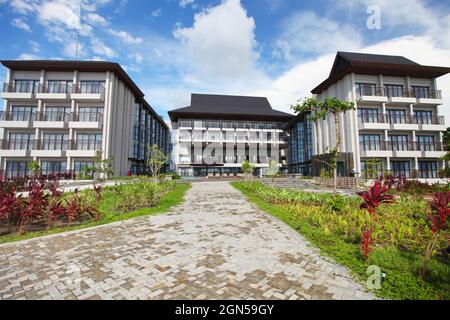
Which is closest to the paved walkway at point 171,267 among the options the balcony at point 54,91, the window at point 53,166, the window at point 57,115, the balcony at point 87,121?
the balcony at point 87,121

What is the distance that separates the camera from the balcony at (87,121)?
1050 inches

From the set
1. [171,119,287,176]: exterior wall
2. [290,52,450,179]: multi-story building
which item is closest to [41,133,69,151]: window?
[171,119,287,176]: exterior wall

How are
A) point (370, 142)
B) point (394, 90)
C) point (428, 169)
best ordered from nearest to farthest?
1. point (370, 142)
2. point (428, 169)
3. point (394, 90)

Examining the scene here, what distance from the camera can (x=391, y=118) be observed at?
27.8m

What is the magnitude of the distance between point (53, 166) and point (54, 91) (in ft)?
32.3

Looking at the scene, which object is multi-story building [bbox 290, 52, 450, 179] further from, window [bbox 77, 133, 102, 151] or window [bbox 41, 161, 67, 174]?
window [bbox 41, 161, 67, 174]

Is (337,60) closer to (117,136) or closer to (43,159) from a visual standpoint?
(117,136)

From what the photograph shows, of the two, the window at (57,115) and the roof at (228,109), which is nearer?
the window at (57,115)

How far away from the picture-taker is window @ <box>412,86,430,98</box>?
2838cm

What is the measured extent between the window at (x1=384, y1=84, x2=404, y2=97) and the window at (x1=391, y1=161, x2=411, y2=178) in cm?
896

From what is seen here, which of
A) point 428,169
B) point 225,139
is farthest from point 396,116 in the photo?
point 225,139

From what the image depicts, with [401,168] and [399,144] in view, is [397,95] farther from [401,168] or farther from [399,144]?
[401,168]

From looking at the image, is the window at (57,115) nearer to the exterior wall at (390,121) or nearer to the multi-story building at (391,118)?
the multi-story building at (391,118)
